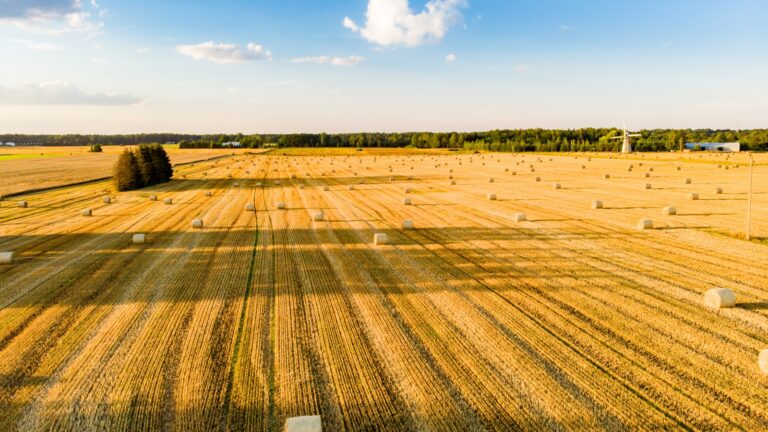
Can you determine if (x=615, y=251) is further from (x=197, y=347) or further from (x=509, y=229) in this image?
(x=197, y=347)

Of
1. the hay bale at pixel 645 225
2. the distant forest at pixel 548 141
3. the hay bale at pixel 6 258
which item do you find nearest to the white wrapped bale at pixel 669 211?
the hay bale at pixel 645 225

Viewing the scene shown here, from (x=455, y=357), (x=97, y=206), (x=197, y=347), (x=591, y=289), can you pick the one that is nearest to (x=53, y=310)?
(x=197, y=347)

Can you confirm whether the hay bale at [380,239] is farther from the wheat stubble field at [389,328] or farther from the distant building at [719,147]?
the distant building at [719,147]

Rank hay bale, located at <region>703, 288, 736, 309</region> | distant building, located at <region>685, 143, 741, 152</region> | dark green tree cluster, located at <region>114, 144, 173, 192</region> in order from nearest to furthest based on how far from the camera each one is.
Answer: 1. hay bale, located at <region>703, 288, 736, 309</region>
2. dark green tree cluster, located at <region>114, 144, 173, 192</region>
3. distant building, located at <region>685, 143, 741, 152</region>

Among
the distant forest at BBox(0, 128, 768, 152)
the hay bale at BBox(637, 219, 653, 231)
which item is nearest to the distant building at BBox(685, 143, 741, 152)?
the distant forest at BBox(0, 128, 768, 152)

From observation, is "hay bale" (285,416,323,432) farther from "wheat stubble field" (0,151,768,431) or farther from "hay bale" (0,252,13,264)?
"hay bale" (0,252,13,264)
